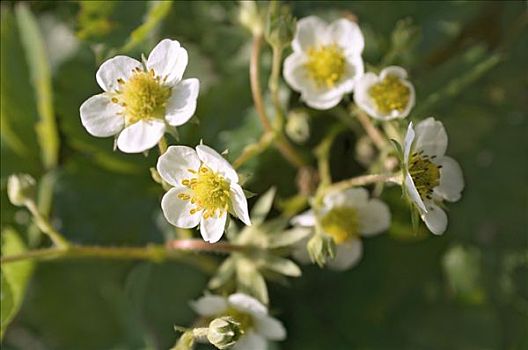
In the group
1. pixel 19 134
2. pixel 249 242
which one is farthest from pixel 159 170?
pixel 19 134

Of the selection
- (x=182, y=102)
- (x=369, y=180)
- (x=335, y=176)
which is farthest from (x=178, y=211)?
(x=335, y=176)

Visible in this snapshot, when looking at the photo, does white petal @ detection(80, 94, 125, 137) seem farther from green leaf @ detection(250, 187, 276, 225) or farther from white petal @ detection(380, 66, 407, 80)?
Answer: white petal @ detection(380, 66, 407, 80)

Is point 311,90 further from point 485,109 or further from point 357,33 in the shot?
point 485,109

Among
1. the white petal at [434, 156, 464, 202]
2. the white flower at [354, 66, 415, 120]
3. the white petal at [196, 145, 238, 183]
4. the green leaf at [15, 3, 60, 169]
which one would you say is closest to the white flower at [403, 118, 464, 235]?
the white petal at [434, 156, 464, 202]

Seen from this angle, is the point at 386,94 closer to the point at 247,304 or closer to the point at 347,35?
the point at 347,35

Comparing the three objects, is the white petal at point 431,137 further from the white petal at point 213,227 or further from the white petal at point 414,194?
the white petal at point 213,227

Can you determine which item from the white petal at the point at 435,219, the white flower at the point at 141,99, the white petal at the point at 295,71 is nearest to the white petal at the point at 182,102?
the white flower at the point at 141,99
